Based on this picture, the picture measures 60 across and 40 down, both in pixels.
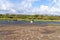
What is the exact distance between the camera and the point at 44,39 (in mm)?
28047

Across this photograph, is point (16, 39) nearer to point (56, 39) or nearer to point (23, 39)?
point (23, 39)

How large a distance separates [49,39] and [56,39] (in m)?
1.05

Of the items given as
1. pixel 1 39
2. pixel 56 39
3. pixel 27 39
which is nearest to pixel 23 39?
pixel 27 39

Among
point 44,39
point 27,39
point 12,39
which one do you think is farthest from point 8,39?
point 44,39

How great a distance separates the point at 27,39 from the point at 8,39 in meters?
2.72

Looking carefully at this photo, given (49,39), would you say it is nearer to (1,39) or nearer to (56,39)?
(56,39)

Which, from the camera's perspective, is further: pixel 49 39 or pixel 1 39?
Answer: pixel 49 39

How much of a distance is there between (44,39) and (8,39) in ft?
17.7


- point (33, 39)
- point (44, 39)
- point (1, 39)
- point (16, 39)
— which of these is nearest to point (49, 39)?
point (44, 39)

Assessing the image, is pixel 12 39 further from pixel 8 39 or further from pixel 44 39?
pixel 44 39

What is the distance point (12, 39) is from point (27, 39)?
2152mm

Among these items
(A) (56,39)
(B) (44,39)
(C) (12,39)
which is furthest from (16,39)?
(A) (56,39)

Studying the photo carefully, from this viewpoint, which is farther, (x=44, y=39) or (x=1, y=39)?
(x=44, y=39)

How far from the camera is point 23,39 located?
27.0 metres
